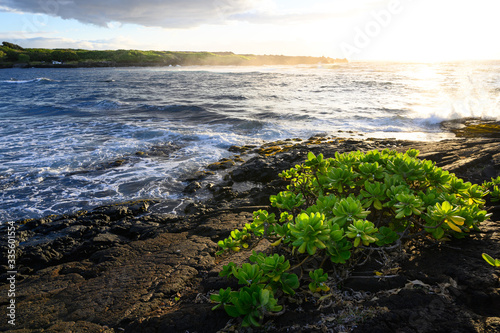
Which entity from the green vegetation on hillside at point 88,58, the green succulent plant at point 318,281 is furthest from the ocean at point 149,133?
the green vegetation on hillside at point 88,58

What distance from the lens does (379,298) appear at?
184 cm

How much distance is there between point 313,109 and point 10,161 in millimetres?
14981

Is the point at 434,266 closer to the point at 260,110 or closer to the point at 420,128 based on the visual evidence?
the point at 420,128

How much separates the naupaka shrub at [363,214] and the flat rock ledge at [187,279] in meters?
0.22

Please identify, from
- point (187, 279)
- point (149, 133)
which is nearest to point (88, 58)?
point (149, 133)

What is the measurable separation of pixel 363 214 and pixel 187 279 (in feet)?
6.88

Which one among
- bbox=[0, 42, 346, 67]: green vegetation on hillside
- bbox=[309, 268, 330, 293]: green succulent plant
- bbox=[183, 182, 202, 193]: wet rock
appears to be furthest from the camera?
bbox=[0, 42, 346, 67]: green vegetation on hillside

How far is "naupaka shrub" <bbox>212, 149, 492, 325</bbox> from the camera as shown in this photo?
169 centimetres

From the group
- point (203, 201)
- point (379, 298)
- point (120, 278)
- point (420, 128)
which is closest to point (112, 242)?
point (120, 278)

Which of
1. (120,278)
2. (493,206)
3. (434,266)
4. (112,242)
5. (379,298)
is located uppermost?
(493,206)

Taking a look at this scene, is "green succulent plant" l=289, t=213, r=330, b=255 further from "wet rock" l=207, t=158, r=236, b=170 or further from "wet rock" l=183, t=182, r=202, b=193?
"wet rock" l=207, t=158, r=236, b=170

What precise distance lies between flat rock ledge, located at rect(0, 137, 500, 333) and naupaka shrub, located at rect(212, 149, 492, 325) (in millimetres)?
220

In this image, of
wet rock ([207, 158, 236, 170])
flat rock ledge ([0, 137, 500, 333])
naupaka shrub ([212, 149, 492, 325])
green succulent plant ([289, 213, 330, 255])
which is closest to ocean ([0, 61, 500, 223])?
wet rock ([207, 158, 236, 170])

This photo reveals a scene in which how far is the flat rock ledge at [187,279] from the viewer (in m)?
1.68
